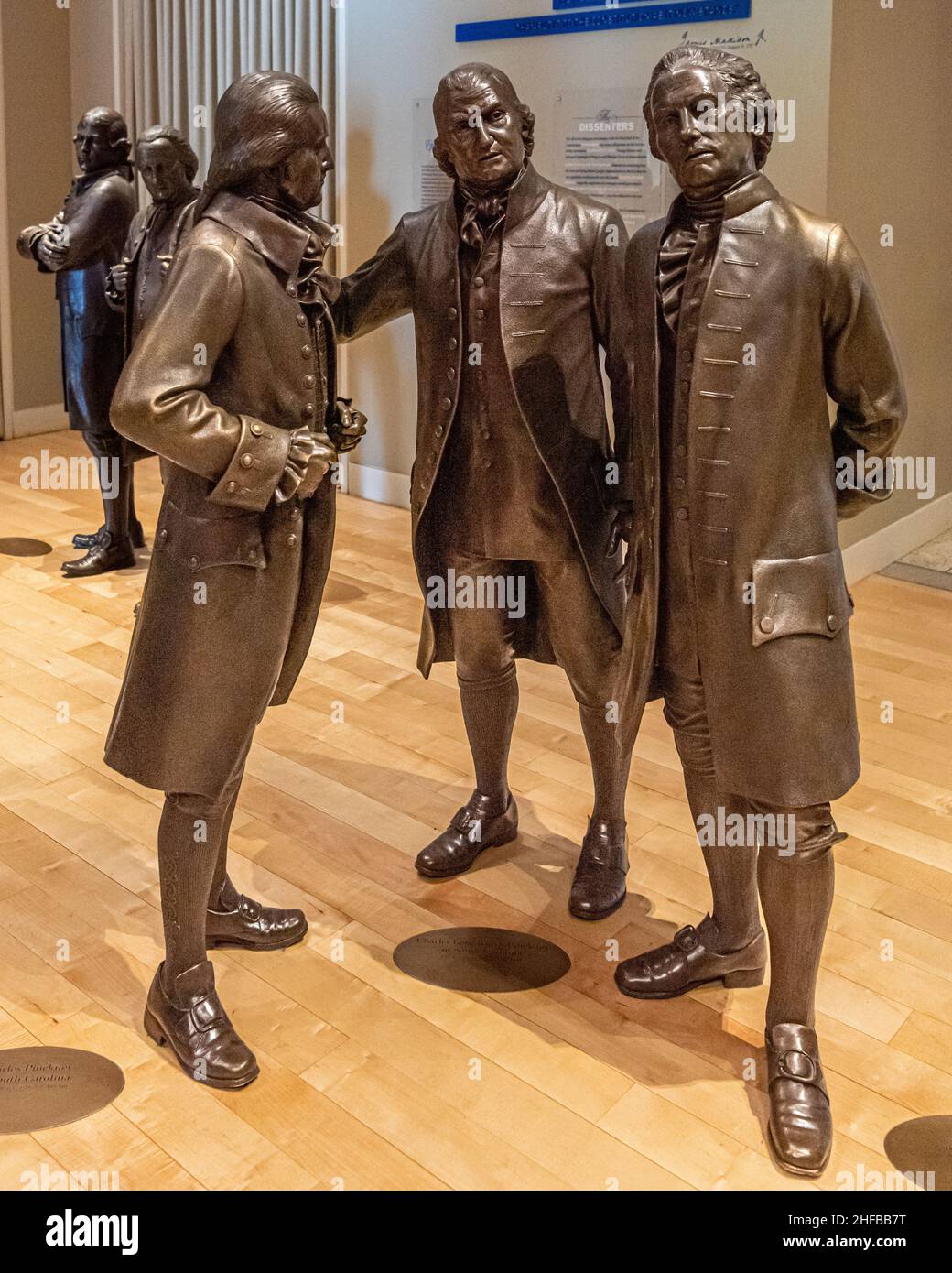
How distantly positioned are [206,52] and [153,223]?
2773mm

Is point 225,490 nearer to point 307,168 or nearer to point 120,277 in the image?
point 307,168

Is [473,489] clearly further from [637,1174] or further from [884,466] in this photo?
[637,1174]

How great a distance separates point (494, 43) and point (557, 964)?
4.51 m

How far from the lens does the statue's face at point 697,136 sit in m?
2.13

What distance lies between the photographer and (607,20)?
5.48 metres

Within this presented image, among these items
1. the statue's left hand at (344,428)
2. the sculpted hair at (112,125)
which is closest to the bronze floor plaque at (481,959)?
the statue's left hand at (344,428)

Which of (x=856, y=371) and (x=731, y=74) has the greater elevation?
(x=731, y=74)

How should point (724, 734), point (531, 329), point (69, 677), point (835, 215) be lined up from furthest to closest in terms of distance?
point (835, 215)
point (69, 677)
point (531, 329)
point (724, 734)

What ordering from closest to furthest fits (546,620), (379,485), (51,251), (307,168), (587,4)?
(307,168) → (546,620) → (51,251) → (587,4) → (379,485)

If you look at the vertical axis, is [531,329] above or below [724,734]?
above

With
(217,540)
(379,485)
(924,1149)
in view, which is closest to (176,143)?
(379,485)

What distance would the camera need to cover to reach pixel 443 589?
3072mm

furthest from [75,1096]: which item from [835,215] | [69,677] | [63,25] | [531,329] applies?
[63,25]

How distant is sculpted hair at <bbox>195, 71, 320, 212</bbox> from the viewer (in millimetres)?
2201
